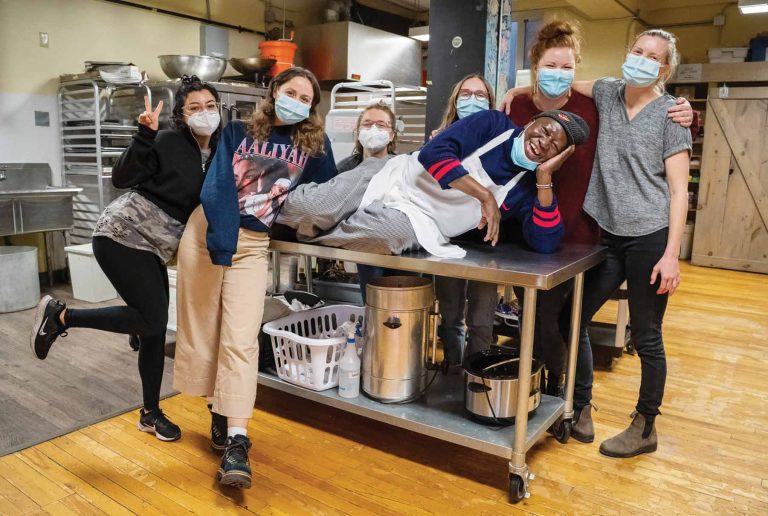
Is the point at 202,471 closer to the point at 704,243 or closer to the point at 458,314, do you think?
the point at 458,314

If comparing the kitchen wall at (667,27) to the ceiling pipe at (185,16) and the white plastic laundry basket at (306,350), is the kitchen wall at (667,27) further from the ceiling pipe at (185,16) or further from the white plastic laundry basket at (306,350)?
the white plastic laundry basket at (306,350)

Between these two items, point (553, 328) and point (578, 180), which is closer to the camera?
point (578, 180)

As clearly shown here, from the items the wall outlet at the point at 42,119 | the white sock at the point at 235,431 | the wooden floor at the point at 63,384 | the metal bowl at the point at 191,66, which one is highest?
the metal bowl at the point at 191,66

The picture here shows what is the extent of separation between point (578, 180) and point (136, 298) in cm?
176

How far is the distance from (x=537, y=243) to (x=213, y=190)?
119 centimetres

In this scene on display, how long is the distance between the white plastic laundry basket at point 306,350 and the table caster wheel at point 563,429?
0.93 metres

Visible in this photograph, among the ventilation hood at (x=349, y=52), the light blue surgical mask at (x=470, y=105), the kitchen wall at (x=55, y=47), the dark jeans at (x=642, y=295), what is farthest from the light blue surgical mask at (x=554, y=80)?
the ventilation hood at (x=349, y=52)

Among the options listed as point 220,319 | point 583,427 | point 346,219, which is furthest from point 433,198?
point 583,427

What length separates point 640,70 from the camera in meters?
2.12

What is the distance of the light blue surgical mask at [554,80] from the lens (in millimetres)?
2281

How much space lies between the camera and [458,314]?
2.95 m

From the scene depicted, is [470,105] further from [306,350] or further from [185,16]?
[185,16]

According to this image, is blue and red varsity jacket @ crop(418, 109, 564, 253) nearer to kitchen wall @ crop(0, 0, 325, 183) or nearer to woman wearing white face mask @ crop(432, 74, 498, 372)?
woman wearing white face mask @ crop(432, 74, 498, 372)

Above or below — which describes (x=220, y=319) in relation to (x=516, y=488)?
above
